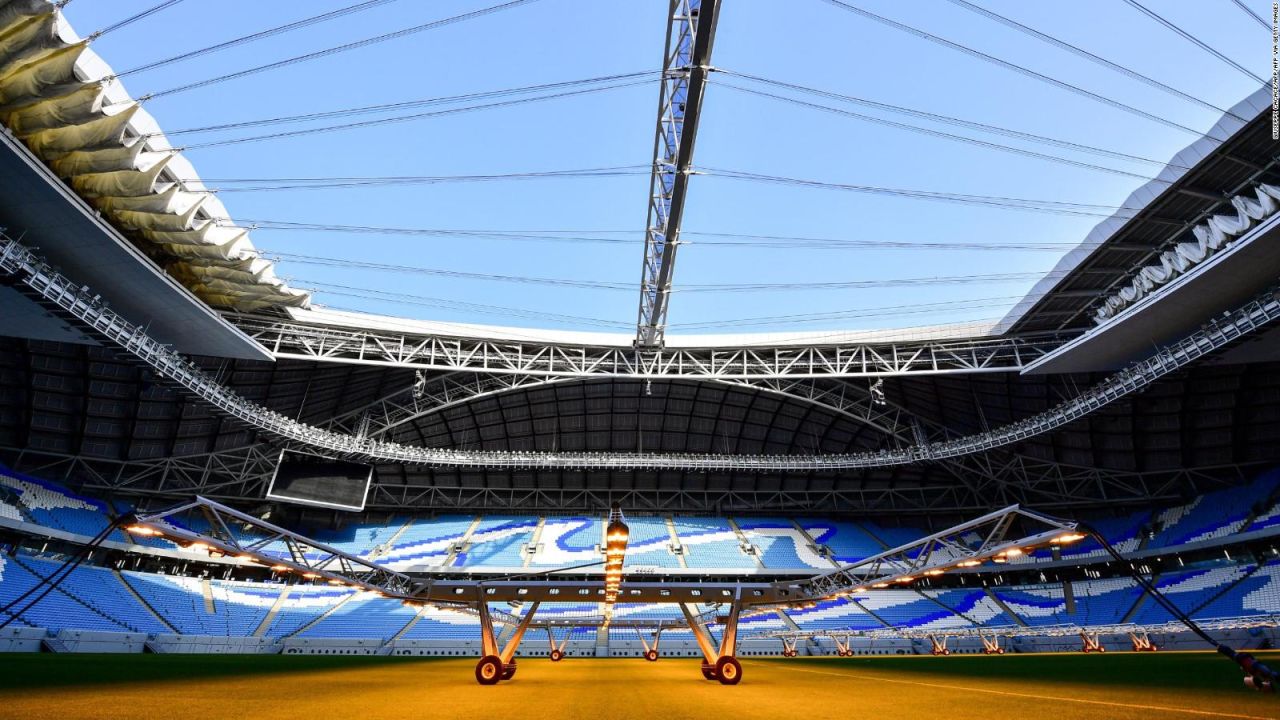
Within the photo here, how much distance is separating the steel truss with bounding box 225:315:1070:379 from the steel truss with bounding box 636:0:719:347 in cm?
593

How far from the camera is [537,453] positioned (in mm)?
44969

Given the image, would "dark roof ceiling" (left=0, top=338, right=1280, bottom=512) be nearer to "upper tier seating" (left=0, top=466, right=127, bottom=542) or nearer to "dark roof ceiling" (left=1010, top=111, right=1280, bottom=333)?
"upper tier seating" (left=0, top=466, right=127, bottom=542)

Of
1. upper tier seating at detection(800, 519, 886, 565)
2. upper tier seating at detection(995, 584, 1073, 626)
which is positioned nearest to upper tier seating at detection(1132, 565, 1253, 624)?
upper tier seating at detection(995, 584, 1073, 626)

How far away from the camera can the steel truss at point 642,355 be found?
2997 centimetres

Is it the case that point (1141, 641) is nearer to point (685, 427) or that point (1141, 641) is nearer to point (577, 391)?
point (685, 427)

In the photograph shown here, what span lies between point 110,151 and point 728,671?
2224 cm

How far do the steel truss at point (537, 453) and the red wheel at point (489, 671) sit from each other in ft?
61.8

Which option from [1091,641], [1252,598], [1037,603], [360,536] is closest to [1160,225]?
[1091,641]

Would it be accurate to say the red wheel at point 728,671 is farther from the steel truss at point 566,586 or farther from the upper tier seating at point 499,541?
the upper tier seating at point 499,541

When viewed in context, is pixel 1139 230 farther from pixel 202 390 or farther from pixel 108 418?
pixel 108 418

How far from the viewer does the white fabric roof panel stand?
15023 millimetres

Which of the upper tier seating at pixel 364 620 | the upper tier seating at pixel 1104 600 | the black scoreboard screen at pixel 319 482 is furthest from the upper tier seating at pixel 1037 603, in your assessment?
the black scoreboard screen at pixel 319 482

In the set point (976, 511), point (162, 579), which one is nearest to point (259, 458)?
point (162, 579)

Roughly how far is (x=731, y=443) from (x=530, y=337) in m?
19.9
